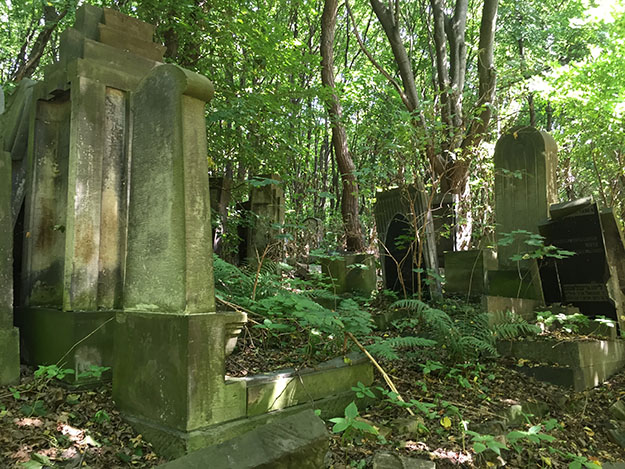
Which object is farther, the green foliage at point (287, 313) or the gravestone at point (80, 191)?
the green foliage at point (287, 313)

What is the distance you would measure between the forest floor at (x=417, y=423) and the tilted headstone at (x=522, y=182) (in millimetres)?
2941

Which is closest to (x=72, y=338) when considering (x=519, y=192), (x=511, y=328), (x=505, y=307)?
(x=511, y=328)

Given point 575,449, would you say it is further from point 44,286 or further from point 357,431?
point 44,286

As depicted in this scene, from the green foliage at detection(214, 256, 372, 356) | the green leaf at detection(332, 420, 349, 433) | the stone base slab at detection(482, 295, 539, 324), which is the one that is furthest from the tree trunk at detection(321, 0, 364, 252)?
the green leaf at detection(332, 420, 349, 433)

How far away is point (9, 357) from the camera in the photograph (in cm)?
325

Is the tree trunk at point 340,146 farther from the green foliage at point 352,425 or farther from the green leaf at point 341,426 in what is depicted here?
the green leaf at point 341,426

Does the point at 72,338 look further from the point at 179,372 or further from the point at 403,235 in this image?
the point at 403,235

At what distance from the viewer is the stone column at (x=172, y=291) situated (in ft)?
8.82

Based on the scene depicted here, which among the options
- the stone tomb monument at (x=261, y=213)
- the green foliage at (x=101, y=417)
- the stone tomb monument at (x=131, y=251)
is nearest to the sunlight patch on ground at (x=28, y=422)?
the green foliage at (x=101, y=417)

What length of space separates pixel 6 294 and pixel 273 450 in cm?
255

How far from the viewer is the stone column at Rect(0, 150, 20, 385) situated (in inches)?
127

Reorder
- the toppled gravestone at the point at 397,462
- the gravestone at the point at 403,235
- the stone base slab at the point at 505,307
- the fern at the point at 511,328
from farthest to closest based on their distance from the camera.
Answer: the gravestone at the point at 403,235 < the stone base slab at the point at 505,307 < the fern at the point at 511,328 < the toppled gravestone at the point at 397,462

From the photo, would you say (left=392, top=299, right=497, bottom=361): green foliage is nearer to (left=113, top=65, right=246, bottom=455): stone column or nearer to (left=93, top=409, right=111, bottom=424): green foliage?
(left=113, top=65, right=246, bottom=455): stone column

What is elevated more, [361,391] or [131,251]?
[131,251]
